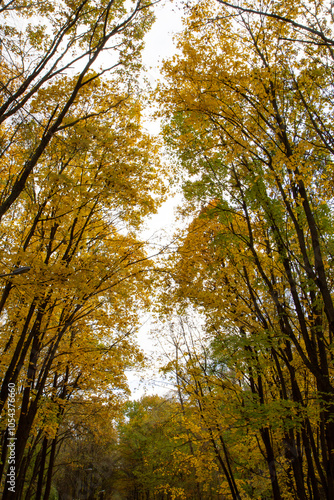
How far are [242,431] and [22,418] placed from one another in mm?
3858

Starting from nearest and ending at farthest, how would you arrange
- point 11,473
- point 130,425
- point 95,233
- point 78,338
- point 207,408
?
point 11,473, point 207,408, point 95,233, point 78,338, point 130,425

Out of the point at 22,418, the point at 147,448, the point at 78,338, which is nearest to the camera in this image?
the point at 22,418

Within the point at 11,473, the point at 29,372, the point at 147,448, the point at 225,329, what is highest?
the point at 225,329

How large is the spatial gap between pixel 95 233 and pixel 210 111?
3773mm

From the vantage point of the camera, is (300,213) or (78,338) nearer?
(300,213)

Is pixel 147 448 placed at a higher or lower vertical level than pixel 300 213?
lower

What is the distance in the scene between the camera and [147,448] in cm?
2089

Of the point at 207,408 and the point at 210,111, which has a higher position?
the point at 210,111

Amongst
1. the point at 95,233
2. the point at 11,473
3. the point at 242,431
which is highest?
the point at 95,233

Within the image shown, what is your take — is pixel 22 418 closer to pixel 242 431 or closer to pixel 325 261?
pixel 242 431

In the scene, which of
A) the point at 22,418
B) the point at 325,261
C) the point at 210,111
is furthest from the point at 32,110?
the point at 325,261

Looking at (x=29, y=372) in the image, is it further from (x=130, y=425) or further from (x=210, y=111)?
(x=130, y=425)

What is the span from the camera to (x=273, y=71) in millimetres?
4664

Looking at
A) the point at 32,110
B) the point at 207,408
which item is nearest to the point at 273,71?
the point at 32,110
